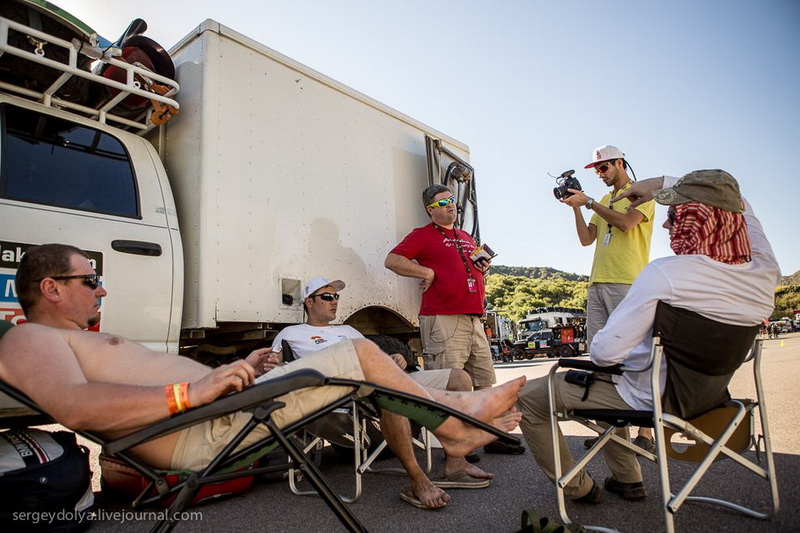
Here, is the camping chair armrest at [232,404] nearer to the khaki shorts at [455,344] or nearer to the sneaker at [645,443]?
the khaki shorts at [455,344]

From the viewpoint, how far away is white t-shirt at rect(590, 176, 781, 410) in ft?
6.77

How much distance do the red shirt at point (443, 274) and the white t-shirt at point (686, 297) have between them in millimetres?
1763

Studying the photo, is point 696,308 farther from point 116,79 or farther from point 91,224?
point 116,79

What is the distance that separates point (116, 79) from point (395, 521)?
10.3ft

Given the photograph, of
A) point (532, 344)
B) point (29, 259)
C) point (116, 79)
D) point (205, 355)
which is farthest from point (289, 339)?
point (532, 344)

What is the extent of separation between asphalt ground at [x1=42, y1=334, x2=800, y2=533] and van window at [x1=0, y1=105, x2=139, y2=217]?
1753 millimetres

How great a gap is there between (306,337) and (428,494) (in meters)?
1.30

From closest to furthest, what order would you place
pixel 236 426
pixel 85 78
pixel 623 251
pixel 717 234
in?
1. pixel 236 426
2. pixel 717 234
3. pixel 85 78
4. pixel 623 251

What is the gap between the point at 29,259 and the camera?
83.4 inches

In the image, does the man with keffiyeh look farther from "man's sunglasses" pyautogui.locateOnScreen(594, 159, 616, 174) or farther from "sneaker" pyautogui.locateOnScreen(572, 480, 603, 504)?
"man's sunglasses" pyautogui.locateOnScreen(594, 159, 616, 174)

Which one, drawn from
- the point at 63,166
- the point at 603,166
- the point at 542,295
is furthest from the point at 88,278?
the point at 542,295

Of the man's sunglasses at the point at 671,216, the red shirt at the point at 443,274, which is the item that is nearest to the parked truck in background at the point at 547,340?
the red shirt at the point at 443,274

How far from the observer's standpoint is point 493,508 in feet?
8.63

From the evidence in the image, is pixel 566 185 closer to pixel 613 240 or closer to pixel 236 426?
pixel 613 240
